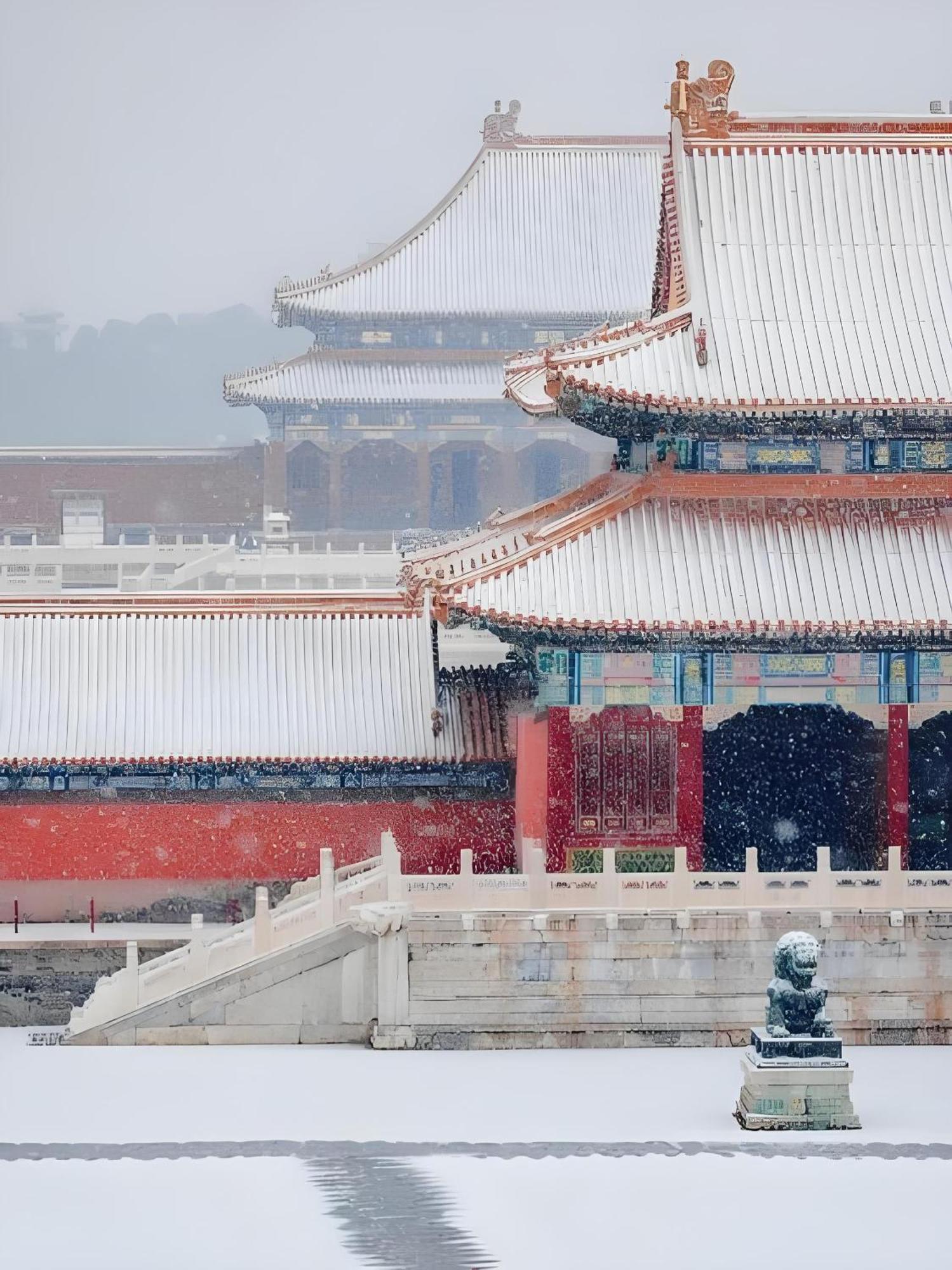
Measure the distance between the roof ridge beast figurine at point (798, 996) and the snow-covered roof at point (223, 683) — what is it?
295 inches

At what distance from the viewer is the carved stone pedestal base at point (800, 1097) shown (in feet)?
62.2

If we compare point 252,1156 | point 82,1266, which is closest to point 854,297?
point 252,1156

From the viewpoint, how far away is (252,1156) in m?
18.1

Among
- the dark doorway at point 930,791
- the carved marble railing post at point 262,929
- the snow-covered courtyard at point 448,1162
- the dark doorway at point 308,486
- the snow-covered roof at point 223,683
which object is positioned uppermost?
the dark doorway at point 308,486

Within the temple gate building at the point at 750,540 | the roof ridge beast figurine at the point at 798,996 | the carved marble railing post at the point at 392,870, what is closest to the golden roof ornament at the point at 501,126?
the temple gate building at the point at 750,540

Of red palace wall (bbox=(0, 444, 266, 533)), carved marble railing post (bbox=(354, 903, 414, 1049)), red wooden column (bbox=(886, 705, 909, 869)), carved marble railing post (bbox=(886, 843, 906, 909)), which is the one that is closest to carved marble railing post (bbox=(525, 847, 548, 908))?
carved marble railing post (bbox=(354, 903, 414, 1049))

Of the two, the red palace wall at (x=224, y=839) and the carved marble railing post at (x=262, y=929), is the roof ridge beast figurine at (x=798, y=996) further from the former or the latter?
the red palace wall at (x=224, y=839)

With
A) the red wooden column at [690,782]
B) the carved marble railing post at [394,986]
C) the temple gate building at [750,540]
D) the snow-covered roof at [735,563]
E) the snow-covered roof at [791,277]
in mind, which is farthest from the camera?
the red wooden column at [690,782]

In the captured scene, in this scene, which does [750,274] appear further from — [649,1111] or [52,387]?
[52,387]

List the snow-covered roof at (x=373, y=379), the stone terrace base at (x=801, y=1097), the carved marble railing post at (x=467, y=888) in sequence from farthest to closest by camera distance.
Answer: the snow-covered roof at (x=373, y=379) < the carved marble railing post at (x=467, y=888) < the stone terrace base at (x=801, y=1097)

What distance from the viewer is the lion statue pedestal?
1898 centimetres

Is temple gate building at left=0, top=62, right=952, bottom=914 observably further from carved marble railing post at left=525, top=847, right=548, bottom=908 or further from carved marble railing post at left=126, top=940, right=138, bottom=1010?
carved marble railing post at left=126, top=940, right=138, bottom=1010

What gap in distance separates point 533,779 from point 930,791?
4.66 m

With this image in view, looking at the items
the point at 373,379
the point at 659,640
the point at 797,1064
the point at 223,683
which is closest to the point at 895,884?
the point at 659,640
